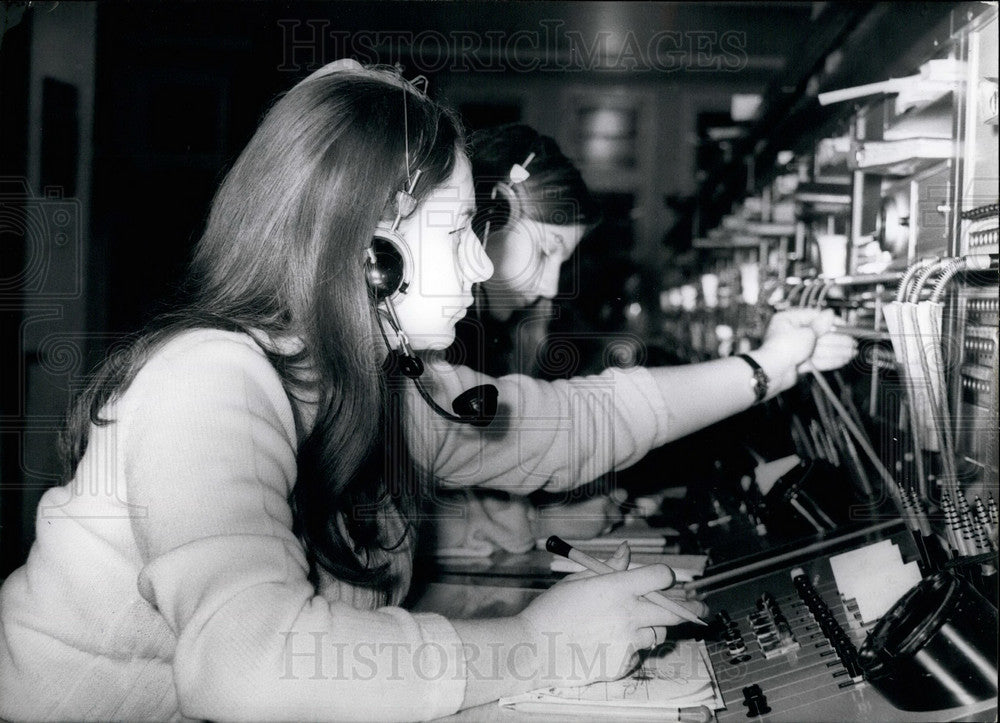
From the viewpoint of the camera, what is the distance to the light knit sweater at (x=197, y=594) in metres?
0.60

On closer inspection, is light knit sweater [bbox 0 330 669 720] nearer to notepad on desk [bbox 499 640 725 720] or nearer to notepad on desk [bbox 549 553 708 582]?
notepad on desk [bbox 499 640 725 720]

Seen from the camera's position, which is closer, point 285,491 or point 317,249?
point 285,491

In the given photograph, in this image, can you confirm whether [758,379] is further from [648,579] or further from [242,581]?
[242,581]

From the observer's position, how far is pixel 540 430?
4.36 ft

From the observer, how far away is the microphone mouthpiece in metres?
0.95

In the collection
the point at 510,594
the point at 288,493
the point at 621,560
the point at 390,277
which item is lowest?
the point at 510,594

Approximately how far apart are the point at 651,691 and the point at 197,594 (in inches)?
18.5

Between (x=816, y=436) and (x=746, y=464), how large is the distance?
5.7 inches

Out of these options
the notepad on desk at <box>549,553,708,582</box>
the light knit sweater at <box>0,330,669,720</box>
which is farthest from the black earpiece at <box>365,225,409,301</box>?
the notepad on desk at <box>549,553,708,582</box>

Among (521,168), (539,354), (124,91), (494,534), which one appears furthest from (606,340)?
(124,91)

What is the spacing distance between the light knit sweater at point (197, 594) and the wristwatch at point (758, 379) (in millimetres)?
749

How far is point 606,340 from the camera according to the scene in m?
2.62
